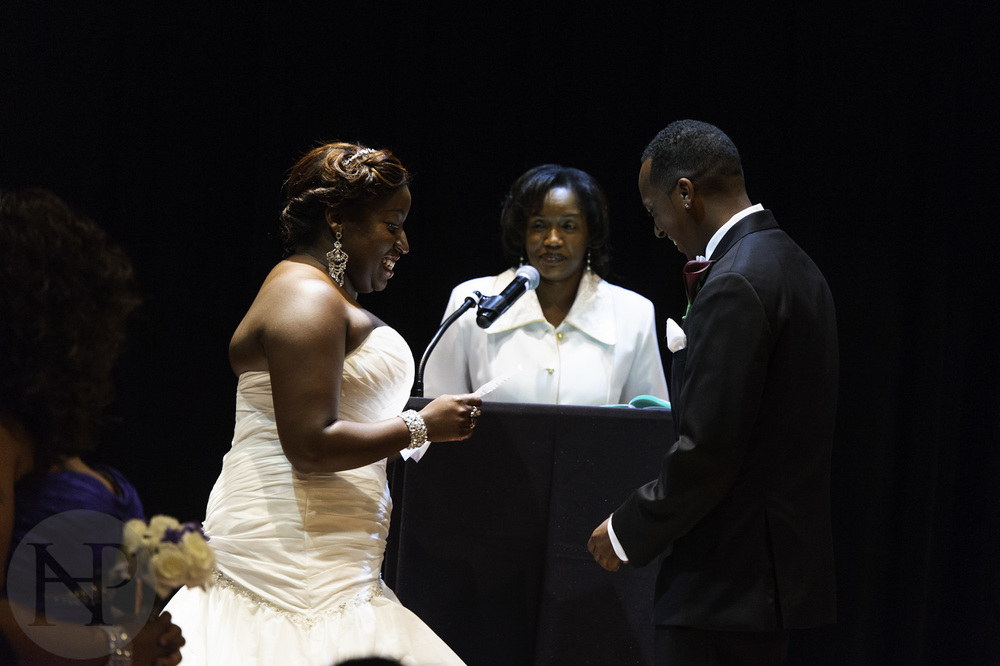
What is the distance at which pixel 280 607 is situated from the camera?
79.5 inches

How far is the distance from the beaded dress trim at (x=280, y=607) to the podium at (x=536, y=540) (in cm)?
48

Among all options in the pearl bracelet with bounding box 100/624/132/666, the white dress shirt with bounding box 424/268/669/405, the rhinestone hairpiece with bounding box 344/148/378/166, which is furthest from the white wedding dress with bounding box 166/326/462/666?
the white dress shirt with bounding box 424/268/669/405

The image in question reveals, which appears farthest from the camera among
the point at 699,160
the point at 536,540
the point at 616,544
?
the point at 536,540

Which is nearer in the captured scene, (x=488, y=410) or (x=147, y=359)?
(x=488, y=410)

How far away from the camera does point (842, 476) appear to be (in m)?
3.85

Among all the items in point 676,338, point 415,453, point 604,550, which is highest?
point 676,338

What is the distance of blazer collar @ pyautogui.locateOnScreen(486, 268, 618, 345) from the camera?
3.42m

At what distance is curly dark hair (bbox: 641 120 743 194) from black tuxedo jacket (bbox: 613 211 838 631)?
21cm

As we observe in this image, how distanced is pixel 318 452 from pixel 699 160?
109 centimetres

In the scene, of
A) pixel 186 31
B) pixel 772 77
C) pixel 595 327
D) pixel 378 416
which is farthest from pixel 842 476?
pixel 186 31

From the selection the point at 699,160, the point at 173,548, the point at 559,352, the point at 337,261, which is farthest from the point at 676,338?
the point at 173,548

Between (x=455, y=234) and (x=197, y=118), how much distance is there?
1.12m

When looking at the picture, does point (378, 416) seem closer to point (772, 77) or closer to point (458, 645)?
point (458, 645)

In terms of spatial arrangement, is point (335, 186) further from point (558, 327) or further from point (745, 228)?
point (558, 327)
